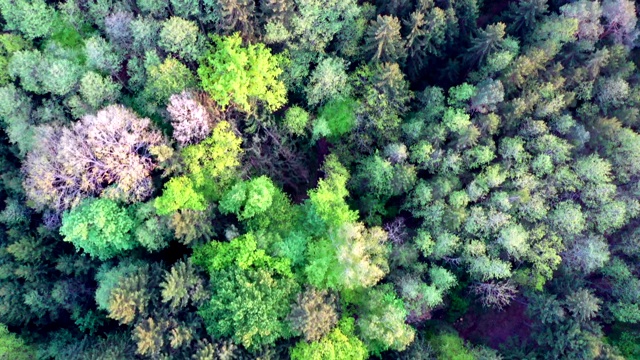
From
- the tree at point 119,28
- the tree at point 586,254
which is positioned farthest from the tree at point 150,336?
the tree at point 586,254

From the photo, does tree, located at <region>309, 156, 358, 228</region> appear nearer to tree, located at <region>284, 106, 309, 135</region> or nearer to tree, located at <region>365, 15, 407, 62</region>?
tree, located at <region>284, 106, 309, 135</region>

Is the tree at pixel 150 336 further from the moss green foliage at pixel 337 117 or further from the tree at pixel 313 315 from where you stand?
the moss green foliage at pixel 337 117

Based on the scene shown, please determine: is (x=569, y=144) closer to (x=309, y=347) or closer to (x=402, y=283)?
(x=402, y=283)

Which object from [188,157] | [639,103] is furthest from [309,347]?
[639,103]

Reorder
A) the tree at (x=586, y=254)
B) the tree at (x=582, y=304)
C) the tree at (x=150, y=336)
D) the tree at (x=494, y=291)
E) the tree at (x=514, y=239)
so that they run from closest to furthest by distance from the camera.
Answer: the tree at (x=150, y=336) → the tree at (x=582, y=304) → the tree at (x=514, y=239) → the tree at (x=586, y=254) → the tree at (x=494, y=291)

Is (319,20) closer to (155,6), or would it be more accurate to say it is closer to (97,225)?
(155,6)
